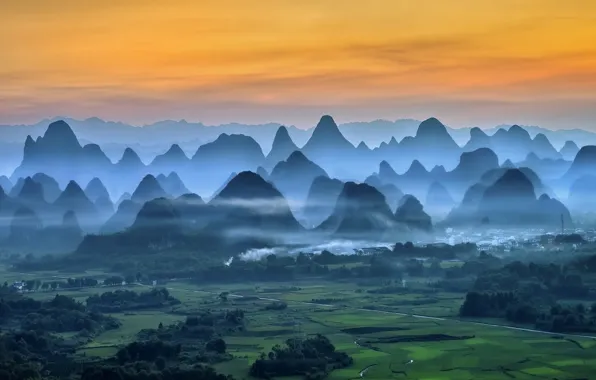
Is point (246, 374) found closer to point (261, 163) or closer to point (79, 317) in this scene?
point (79, 317)

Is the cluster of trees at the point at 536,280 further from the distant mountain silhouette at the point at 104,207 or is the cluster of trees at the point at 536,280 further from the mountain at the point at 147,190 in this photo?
the distant mountain silhouette at the point at 104,207

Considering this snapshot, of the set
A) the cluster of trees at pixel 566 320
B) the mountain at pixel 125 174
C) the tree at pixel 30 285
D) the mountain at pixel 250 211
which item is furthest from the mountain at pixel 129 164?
the cluster of trees at pixel 566 320

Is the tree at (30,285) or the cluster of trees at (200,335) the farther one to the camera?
the tree at (30,285)

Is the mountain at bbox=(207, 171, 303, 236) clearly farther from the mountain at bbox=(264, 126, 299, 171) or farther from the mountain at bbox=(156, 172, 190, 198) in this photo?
the mountain at bbox=(264, 126, 299, 171)

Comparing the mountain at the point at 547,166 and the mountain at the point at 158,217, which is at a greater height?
the mountain at the point at 547,166

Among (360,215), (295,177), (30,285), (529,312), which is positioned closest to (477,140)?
(295,177)

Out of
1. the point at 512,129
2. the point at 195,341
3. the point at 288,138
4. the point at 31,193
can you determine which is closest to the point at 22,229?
the point at 31,193
